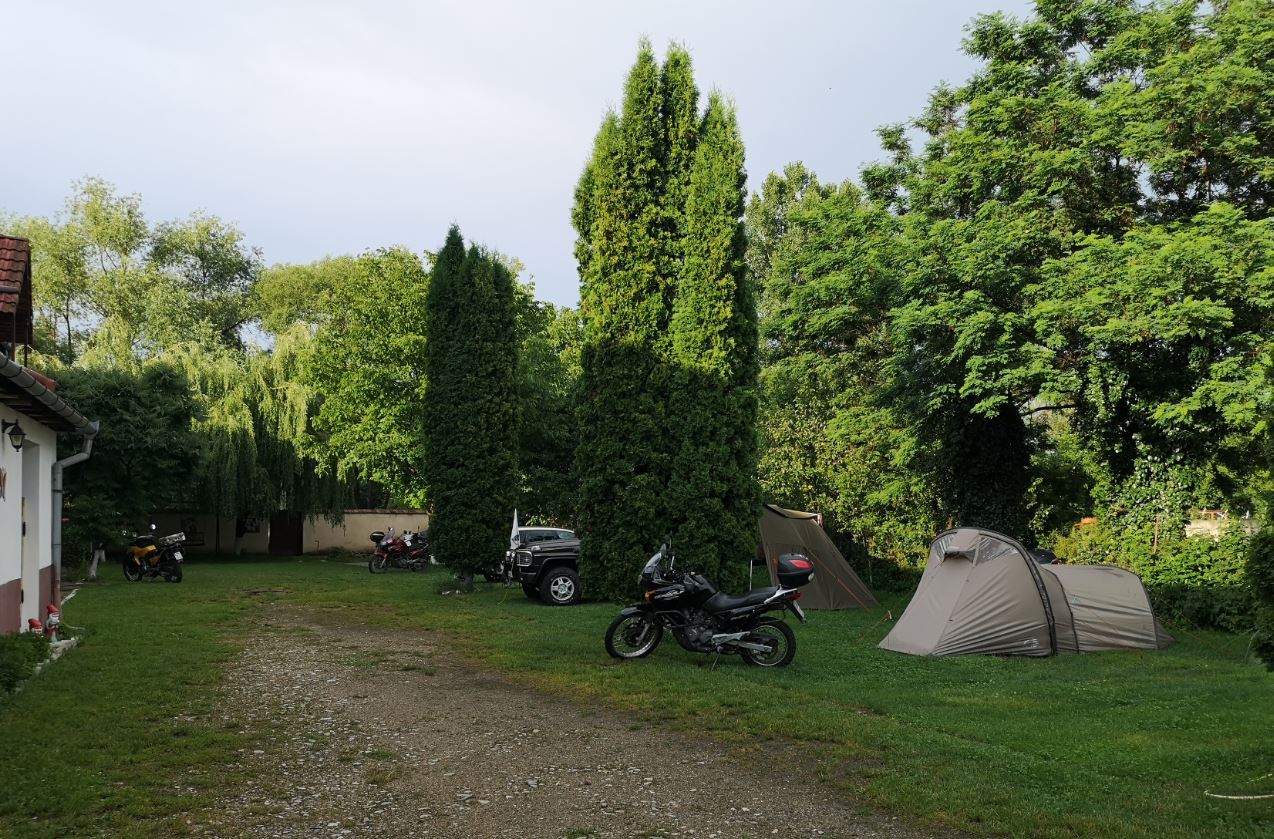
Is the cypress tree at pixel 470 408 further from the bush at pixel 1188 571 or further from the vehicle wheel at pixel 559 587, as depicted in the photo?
the bush at pixel 1188 571

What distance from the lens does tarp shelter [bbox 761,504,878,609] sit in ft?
50.7

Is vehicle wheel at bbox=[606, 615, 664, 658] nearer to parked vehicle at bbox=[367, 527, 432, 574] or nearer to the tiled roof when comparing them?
the tiled roof

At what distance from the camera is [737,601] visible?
31.9 feet

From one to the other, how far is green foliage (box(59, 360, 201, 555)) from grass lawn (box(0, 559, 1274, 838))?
798cm

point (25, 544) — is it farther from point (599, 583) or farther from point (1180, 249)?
point (1180, 249)

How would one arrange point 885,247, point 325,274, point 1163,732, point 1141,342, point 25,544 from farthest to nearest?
point 325,274, point 885,247, point 1141,342, point 25,544, point 1163,732

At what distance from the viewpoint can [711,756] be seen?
6.10 m

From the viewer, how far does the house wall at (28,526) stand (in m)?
9.28

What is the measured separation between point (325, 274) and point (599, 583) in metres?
29.1

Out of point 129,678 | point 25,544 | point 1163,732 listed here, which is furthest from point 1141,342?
point 25,544

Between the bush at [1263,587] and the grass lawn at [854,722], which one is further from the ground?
the bush at [1263,587]

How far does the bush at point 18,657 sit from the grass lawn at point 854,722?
16 centimetres

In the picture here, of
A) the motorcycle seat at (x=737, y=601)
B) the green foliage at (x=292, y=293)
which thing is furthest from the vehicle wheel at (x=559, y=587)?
the green foliage at (x=292, y=293)

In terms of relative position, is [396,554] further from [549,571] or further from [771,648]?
[771,648]
